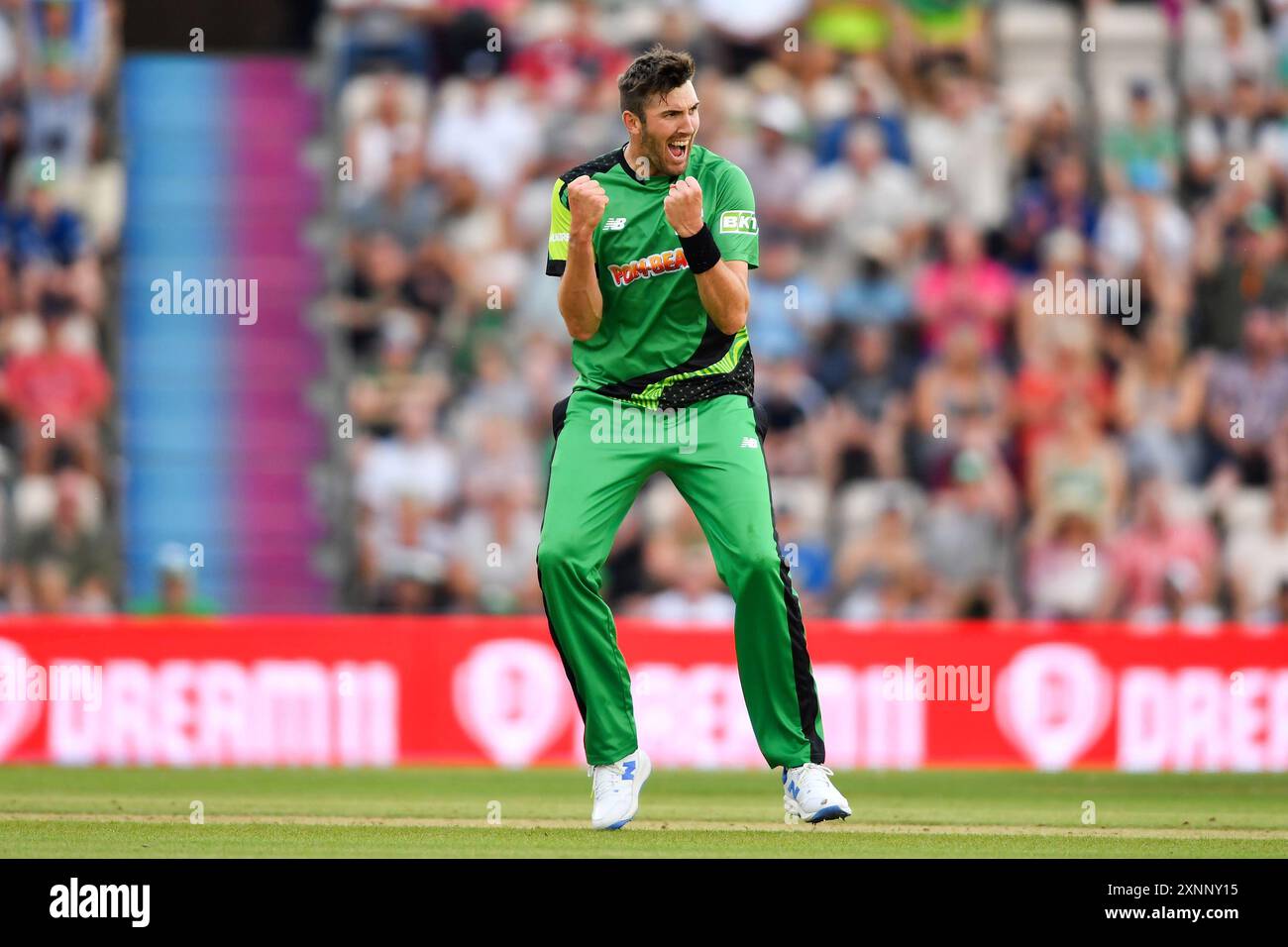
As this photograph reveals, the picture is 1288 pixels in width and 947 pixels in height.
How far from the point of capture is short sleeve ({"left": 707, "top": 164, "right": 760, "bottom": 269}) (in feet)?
26.5

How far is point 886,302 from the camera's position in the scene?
16.1m

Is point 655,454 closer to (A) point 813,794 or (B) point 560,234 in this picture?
(B) point 560,234

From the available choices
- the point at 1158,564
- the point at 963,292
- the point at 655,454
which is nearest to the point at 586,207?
the point at 655,454

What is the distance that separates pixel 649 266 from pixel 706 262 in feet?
1.16

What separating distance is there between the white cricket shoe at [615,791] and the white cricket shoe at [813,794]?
548mm

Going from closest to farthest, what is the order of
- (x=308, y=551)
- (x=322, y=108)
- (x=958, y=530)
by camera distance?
(x=958, y=530), (x=308, y=551), (x=322, y=108)

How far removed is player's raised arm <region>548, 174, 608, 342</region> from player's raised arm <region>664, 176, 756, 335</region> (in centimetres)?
27

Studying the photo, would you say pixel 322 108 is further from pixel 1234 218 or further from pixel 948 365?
pixel 1234 218

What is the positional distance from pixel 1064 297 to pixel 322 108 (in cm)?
586

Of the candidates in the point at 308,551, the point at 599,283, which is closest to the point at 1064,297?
the point at 308,551

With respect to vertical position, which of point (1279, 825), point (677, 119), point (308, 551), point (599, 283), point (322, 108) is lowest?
point (1279, 825)

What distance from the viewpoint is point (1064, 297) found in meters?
16.2
